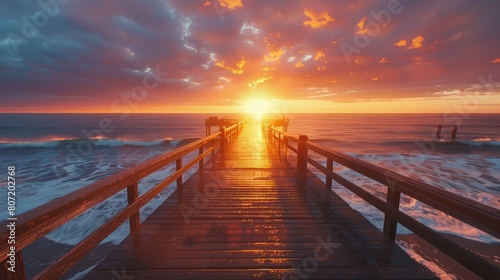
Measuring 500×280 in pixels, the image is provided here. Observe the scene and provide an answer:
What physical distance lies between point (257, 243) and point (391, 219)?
2.05 m

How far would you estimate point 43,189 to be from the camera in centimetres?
1266

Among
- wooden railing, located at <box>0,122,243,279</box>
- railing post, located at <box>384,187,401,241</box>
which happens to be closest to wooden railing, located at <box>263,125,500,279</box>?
railing post, located at <box>384,187,401,241</box>

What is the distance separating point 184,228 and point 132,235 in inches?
31.2

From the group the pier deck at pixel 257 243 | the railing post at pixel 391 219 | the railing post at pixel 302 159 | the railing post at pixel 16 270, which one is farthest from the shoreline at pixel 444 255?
the railing post at pixel 16 270

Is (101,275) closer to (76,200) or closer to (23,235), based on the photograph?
(76,200)

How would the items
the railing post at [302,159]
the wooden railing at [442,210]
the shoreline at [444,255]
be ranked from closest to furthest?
the wooden railing at [442,210], the shoreline at [444,255], the railing post at [302,159]

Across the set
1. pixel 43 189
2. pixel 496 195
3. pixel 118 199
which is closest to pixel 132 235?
pixel 118 199

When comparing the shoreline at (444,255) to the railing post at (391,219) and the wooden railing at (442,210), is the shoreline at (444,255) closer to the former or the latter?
the railing post at (391,219)

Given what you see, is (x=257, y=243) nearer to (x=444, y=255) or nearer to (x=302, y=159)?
(x=302, y=159)

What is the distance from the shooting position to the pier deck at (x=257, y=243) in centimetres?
267

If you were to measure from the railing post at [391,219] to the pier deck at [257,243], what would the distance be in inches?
3.8

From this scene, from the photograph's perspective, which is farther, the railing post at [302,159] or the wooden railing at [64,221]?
the railing post at [302,159]

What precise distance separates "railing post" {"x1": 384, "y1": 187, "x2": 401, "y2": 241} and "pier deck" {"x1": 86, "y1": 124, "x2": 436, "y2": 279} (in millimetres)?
98

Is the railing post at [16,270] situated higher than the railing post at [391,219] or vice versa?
the railing post at [16,270]
